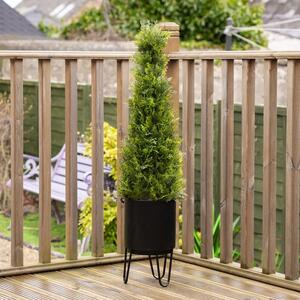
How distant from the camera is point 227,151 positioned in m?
3.58

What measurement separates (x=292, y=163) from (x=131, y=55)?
0.83 metres

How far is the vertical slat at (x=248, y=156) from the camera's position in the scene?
3451 mm

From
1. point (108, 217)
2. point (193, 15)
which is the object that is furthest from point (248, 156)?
point (193, 15)

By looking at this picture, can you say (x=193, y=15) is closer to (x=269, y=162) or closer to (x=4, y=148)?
(x=4, y=148)

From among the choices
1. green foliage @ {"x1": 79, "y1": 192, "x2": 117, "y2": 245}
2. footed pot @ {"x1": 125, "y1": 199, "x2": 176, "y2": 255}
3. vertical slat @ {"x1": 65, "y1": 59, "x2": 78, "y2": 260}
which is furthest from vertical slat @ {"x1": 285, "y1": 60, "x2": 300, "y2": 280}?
green foliage @ {"x1": 79, "y1": 192, "x2": 117, "y2": 245}

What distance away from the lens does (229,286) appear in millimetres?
3398

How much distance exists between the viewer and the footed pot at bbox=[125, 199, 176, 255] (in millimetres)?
3307

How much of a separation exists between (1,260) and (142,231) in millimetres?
3070

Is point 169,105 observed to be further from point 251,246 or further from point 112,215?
point 112,215

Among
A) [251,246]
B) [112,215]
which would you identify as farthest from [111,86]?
[251,246]

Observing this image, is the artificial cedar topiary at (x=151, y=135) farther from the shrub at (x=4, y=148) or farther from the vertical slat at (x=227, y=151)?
the shrub at (x=4, y=148)

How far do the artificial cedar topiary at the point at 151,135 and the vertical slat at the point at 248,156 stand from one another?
293 mm

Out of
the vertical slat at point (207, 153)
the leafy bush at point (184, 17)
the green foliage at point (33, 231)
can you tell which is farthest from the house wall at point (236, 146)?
the leafy bush at point (184, 17)

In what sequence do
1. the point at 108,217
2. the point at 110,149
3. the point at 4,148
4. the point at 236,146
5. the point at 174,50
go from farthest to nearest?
the point at 4,148
the point at 236,146
the point at 110,149
the point at 108,217
the point at 174,50
